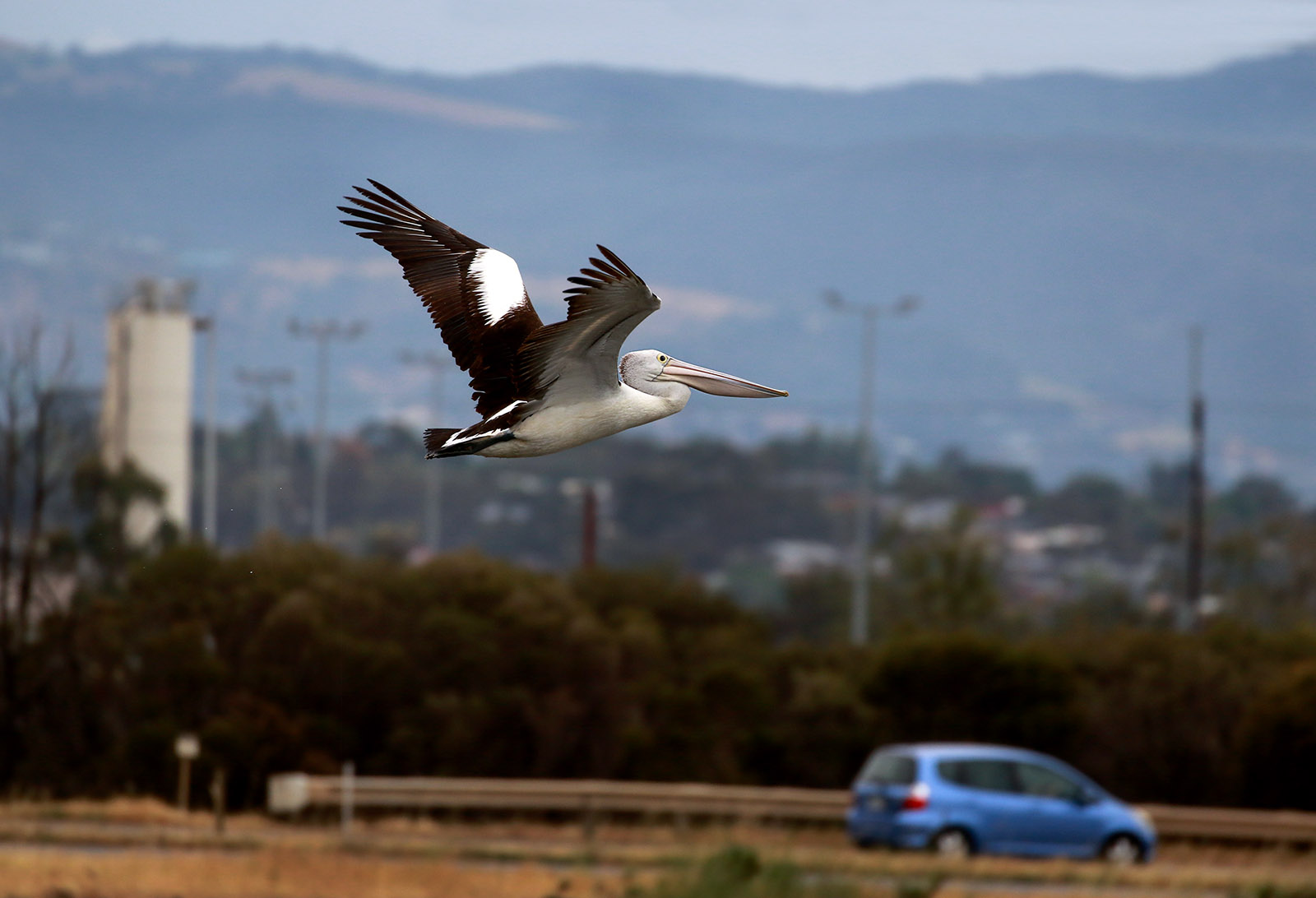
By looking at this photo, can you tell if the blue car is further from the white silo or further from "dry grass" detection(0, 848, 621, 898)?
the white silo

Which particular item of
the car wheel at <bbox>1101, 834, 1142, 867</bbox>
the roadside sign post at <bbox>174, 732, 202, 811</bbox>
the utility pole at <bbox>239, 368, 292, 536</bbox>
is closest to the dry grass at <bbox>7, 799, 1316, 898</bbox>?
the roadside sign post at <bbox>174, 732, 202, 811</bbox>

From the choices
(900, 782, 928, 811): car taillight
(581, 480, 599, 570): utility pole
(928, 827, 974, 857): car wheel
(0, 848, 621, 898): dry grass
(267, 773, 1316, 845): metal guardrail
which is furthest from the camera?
(581, 480, 599, 570): utility pole

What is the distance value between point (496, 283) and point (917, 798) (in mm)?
17266

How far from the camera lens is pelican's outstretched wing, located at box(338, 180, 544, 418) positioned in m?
5.57

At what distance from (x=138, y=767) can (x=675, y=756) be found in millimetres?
10051

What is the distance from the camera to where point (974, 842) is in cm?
2270

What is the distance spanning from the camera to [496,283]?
6070mm

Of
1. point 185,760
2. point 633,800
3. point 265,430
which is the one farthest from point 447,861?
point 265,430

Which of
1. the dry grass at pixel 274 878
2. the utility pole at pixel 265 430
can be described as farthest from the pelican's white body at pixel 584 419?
the utility pole at pixel 265 430

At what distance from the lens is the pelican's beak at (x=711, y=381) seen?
15.6ft

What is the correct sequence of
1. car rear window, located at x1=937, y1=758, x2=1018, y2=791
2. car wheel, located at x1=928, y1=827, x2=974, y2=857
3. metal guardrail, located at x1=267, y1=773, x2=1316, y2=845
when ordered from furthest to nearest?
metal guardrail, located at x1=267, y1=773, x2=1316, y2=845 < car rear window, located at x1=937, y1=758, x2=1018, y2=791 < car wheel, located at x1=928, y1=827, x2=974, y2=857

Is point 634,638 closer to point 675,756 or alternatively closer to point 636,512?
point 675,756

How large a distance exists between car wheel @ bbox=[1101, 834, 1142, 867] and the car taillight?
2651mm

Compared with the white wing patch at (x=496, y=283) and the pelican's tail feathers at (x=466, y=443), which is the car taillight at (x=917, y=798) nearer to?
the white wing patch at (x=496, y=283)
